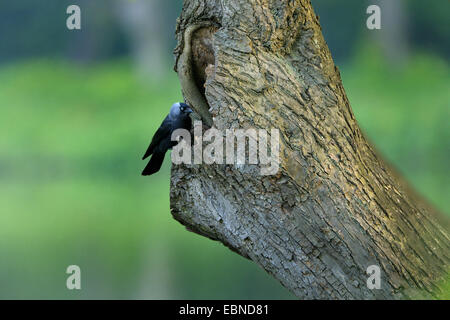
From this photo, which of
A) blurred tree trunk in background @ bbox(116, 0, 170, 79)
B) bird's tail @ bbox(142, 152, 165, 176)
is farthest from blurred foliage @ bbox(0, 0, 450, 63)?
bird's tail @ bbox(142, 152, 165, 176)

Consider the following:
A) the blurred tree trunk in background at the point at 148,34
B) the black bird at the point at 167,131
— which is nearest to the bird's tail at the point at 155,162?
the black bird at the point at 167,131

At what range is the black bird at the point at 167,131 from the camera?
280 cm

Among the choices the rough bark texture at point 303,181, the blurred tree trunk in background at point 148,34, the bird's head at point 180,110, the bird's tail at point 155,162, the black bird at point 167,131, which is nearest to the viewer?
the rough bark texture at point 303,181

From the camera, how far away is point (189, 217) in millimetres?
2498

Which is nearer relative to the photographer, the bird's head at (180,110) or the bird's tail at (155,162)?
the bird's head at (180,110)

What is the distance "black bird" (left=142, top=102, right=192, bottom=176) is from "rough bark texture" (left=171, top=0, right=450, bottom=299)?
0.48m

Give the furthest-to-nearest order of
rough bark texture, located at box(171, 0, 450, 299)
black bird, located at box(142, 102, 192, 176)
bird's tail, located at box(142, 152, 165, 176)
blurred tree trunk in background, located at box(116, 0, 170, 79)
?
blurred tree trunk in background, located at box(116, 0, 170, 79) < bird's tail, located at box(142, 152, 165, 176) < black bird, located at box(142, 102, 192, 176) < rough bark texture, located at box(171, 0, 450, 299)

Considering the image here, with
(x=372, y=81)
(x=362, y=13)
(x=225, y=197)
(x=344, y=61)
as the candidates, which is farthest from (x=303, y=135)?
(x=362, y=13)

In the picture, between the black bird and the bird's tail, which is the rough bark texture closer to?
the black bird

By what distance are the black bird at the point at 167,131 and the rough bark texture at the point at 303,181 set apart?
0.48 meters

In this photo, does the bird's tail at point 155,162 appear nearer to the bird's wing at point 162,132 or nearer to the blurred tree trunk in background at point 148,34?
the bird's wing at point 162,132

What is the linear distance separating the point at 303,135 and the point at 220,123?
0.95ft

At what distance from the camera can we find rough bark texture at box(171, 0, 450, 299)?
7.21 ft

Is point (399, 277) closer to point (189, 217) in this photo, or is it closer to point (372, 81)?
point (189, 217)
